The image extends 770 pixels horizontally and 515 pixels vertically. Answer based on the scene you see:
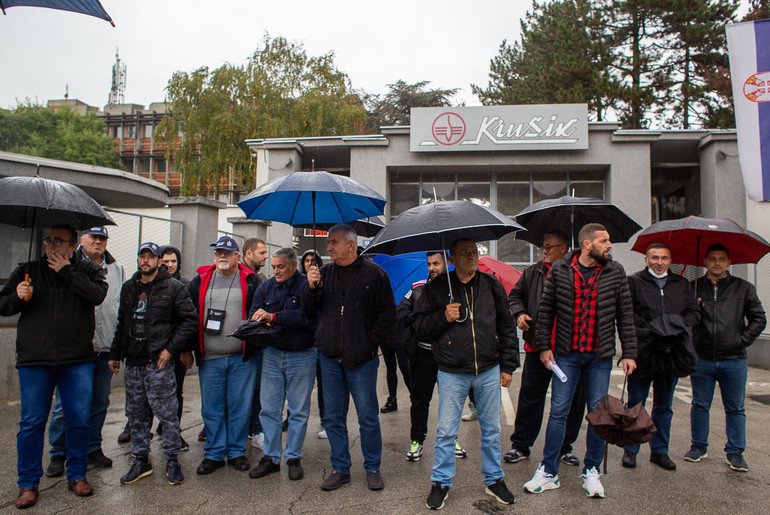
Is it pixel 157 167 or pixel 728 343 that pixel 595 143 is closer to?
Result: pixel 728 343

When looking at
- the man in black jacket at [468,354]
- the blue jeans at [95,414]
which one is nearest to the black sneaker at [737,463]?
the man in black jacket at [468,354]

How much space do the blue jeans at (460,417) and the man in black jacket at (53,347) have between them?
2.51 m

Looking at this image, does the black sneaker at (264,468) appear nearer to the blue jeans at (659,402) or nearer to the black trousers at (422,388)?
the black trousers at (422,388)

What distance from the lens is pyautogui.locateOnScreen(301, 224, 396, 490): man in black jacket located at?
4145 mm

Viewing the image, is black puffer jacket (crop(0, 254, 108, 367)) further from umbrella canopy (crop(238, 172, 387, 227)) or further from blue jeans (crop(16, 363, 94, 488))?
umbrella canopy (crop(238, 172, 387, 227))

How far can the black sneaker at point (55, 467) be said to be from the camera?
167 inches

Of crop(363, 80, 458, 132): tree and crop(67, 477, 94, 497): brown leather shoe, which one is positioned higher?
crop(363, 80, 458, 132): tree

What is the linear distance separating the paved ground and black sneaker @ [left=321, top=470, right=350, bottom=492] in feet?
0.18

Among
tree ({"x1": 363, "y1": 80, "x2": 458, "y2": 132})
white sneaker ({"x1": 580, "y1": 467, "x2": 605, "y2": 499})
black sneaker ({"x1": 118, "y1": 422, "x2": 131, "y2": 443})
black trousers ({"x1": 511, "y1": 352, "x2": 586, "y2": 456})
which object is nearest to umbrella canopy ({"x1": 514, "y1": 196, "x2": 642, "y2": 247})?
black trousers ({"x1": 511, "y1": 352, "x2": 586, "y2": 456})

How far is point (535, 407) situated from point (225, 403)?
265cm

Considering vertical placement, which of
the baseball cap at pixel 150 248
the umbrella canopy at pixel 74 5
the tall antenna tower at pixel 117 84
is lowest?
the baseball cap at pixel 150 248

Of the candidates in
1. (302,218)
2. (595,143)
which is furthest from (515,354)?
(595,143)

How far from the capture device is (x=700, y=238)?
16.8 ft

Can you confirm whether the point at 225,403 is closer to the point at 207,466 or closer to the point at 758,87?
the point at 207,466
